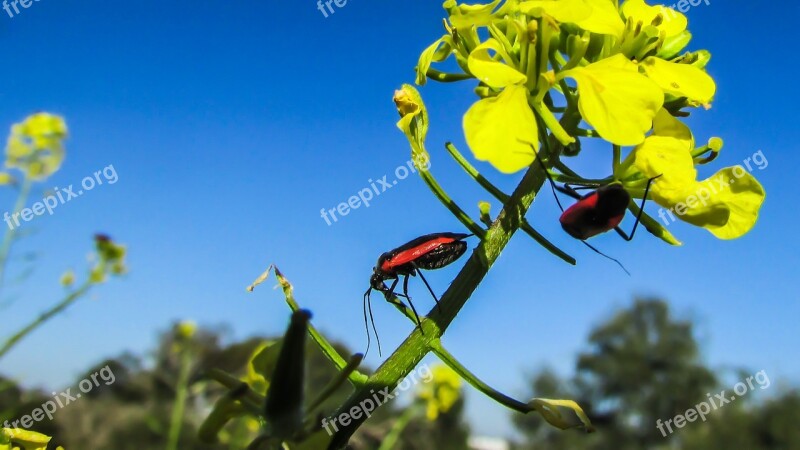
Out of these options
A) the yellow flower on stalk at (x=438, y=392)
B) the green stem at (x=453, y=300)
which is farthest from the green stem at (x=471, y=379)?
the yellow flower on stalk at (x=438, y=392)

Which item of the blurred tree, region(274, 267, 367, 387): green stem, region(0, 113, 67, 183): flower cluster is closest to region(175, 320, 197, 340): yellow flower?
region(0, 113, 67, 183): flower cluster

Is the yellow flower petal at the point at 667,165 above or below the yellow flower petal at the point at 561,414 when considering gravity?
above

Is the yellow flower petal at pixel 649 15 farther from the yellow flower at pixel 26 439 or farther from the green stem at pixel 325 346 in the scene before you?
the yellow flower at pixel 26 439

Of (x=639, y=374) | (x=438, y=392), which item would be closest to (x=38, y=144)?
(x=438, y=392)

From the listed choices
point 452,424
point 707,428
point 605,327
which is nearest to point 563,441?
point 707,428

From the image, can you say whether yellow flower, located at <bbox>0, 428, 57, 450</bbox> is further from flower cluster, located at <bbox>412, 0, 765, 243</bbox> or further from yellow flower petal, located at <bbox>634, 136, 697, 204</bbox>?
yellow flower petal, located at <bbox>634, 136, 697, 204</bbox>

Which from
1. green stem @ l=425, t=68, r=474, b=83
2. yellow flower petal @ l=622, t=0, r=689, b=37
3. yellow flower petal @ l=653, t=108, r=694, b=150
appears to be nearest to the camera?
yellow flower petal @ l=653, t=108, r=694, b=150
